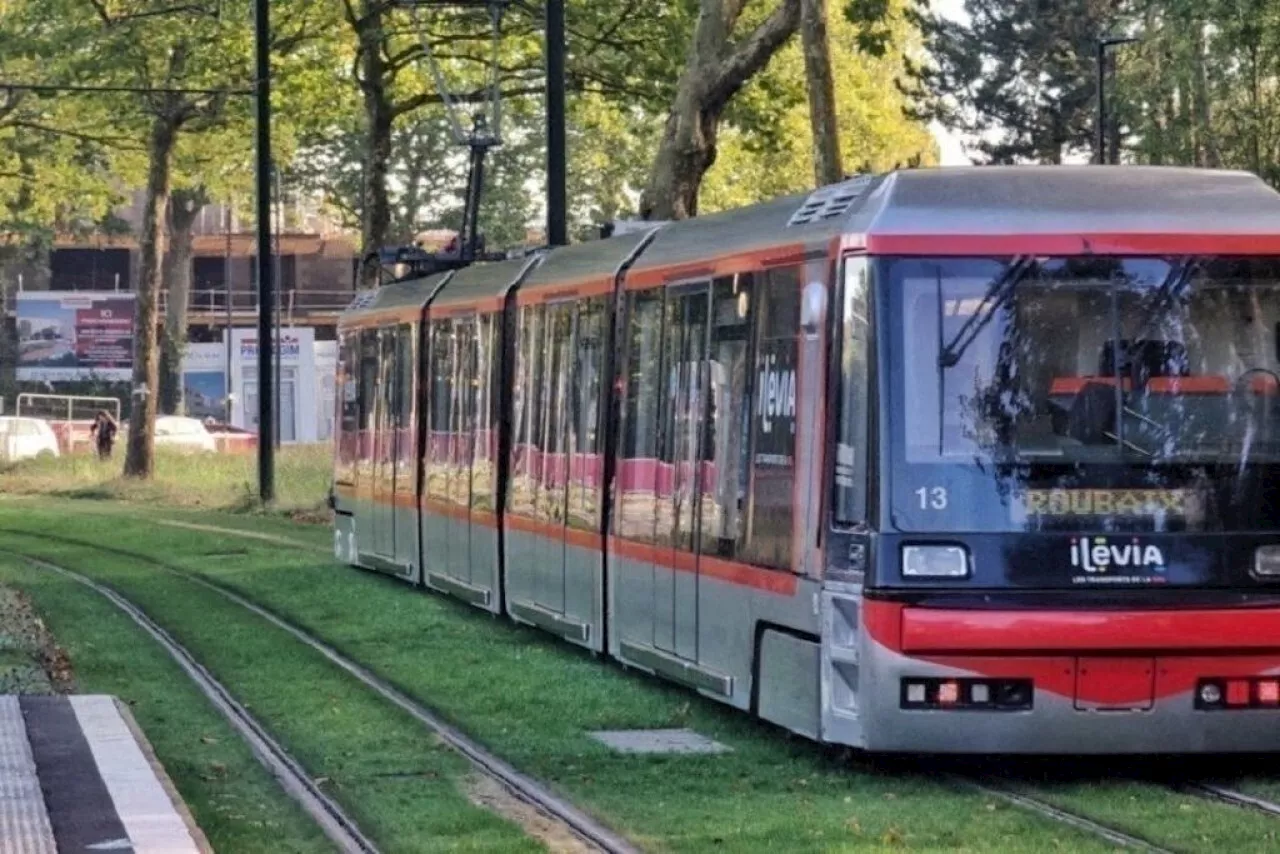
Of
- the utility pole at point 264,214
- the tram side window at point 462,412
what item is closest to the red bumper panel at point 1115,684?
the tram side window at point 462,412

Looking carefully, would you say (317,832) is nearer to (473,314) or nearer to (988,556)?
(988,556)

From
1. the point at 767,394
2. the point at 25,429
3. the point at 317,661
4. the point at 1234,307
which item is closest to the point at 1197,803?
the point at 1234,307

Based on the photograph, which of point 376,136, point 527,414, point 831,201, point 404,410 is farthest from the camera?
point 376,136

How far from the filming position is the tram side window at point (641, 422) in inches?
636

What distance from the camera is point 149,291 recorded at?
47969 millimetres

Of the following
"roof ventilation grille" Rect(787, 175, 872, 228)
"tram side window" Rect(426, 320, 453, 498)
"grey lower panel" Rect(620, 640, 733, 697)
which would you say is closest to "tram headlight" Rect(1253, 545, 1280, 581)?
"roof ventilation grille" Rect(787, 175, 872, 228)

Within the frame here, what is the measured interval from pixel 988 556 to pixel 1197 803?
4.59 feet

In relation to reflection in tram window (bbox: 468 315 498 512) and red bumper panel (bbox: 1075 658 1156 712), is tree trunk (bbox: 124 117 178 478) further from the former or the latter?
red bumper panel (bbox: 1075 658 1156 712)

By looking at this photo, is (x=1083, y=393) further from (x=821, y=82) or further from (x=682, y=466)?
(x=821, y=82)

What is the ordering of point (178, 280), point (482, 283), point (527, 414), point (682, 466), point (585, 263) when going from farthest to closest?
point (178, 280) < point (482, 283) < point (527, 414) < point (585, 263) < point (682, 466)

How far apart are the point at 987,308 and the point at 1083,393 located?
59 centimetres

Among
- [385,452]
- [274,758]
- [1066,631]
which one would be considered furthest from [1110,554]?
[385,452]

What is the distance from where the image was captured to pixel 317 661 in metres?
18.5

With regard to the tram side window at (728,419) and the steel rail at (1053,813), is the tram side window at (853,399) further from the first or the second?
the tram side window at (728,419)
